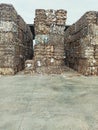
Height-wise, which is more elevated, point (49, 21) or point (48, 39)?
point (49, 21)

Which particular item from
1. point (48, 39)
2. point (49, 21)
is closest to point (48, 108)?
point (48, 39)

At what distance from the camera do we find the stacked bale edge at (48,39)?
9648 mm

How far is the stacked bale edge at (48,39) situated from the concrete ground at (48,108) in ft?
12.7

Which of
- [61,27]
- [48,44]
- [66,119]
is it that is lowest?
[66,119]

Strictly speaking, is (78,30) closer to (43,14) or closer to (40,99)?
(43,14)

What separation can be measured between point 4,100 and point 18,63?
502 centimetres

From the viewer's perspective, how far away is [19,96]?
4980 millimetres

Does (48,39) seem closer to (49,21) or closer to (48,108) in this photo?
(49,21)

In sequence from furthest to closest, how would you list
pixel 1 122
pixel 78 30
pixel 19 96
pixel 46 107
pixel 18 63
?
pixel 78 30 < pixel 18 63 < pixel 19 96 < pixel 46 107 < pixel 1 122

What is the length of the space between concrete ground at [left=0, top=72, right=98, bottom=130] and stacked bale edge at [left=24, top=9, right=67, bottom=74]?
3.86 meters

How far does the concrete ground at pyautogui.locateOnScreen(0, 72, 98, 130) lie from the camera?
10.6 feet

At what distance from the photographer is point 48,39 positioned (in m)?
9.77

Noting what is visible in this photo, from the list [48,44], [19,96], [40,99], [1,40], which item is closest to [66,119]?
[40,99]

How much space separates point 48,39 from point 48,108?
593 cm
